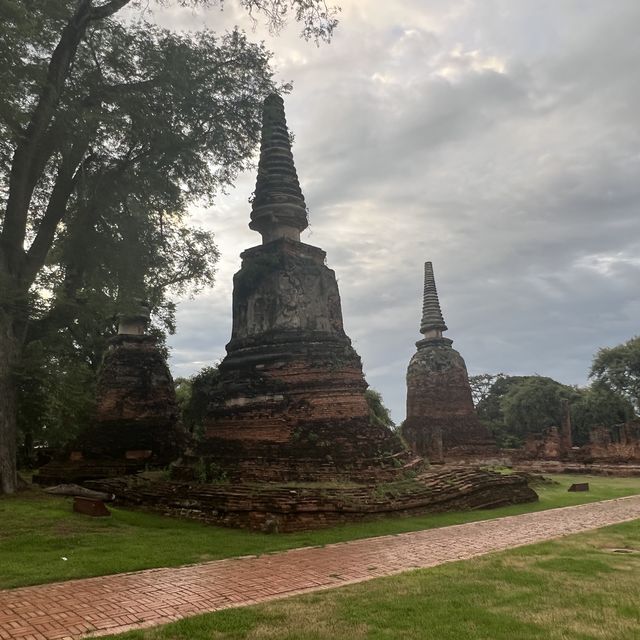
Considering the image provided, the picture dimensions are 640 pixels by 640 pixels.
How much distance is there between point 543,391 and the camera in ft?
129

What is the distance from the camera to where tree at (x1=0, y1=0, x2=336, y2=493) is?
1198 centimetres

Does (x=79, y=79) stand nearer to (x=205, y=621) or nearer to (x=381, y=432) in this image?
(x=381, y=432)

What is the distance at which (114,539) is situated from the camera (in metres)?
9.23

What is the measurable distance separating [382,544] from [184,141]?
9902mm

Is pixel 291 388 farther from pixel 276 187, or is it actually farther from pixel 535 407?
pixel 535 407

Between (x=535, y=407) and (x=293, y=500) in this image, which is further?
(x=535, y=407)

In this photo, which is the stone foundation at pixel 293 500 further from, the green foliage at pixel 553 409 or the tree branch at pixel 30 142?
the green foliage at pixel 553 409

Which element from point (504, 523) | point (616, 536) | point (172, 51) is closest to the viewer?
point (616, 536)

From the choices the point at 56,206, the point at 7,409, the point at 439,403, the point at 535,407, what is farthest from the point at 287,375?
the point at 535,407

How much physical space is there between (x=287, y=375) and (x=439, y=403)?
1490cm

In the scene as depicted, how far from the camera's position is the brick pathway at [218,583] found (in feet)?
17.6

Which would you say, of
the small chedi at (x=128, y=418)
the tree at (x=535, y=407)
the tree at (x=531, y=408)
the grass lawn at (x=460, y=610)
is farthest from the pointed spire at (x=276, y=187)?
the tree at (x=535, y=407)

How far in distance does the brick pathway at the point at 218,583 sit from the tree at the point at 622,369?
31.9 metres

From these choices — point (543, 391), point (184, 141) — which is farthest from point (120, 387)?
point (543, 391)
